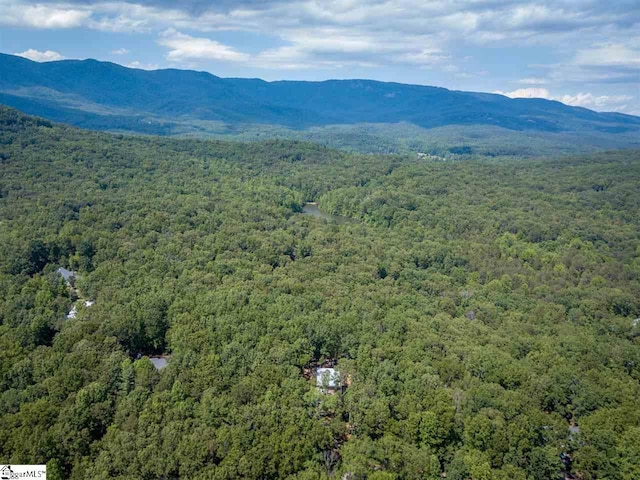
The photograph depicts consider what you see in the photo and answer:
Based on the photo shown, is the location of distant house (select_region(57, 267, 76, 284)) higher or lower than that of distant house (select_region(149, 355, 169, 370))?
higher

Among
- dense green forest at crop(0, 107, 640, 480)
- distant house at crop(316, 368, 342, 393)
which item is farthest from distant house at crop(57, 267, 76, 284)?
distant house at crop(316, 368, 342, 393)

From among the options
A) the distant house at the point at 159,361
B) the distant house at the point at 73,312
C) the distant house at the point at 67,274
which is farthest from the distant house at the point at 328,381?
the distant house at the point at 67,274

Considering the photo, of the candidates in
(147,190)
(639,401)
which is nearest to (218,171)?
(147,190)

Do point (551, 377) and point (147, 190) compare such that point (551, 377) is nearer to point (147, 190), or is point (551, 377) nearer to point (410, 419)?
point (410, 419)

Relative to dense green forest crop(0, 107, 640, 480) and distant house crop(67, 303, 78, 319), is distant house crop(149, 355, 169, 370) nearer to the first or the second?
dense green forest crop(0, 107, 640, 480)

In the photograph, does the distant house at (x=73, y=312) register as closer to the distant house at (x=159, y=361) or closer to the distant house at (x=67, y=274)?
the distant house at (x=67, y=274)

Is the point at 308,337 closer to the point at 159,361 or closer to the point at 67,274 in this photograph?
the point at 159,361
